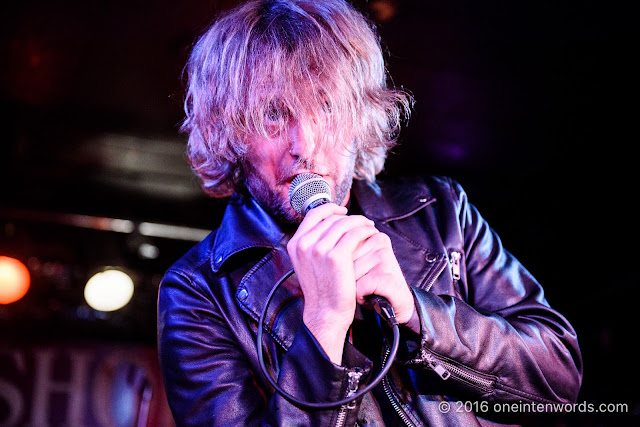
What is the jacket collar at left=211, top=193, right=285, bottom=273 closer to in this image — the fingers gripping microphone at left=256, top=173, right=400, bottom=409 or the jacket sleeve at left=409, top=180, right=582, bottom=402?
the fingers gripping microphone at left=256, top=173, right=400, bottom=409

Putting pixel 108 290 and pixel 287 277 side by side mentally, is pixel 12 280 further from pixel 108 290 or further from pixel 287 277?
pixel 287 277

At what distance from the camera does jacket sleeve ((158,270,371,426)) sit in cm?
123

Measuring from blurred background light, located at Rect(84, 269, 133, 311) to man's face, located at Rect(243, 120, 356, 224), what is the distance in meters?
3.99

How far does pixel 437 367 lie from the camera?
1288mm

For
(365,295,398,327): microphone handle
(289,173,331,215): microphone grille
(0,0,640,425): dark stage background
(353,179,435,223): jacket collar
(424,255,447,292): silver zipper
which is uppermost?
(289,173,331,215): microphone grille

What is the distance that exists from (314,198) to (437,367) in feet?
1.52

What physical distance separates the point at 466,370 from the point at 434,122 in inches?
129

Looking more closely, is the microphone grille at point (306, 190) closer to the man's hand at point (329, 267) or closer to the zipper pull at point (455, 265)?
the man's hand at point (329, 267)

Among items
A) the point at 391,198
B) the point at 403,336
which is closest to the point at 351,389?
the point at 403,336

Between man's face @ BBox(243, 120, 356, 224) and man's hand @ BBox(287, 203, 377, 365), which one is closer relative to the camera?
man's hand @ BBox(287, 203, 377, 365)

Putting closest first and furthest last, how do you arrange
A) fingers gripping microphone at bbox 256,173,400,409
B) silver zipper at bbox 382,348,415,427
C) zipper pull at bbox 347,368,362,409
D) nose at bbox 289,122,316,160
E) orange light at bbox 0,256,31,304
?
fingers gripping microphone at bbox 256,173,400,409
zipper pull at bbox 347,368,362,409
silver zipper at bbox 382,348,415,427
nose at bbox 289,122,316,160
orange light at bbox 0,256,31,304

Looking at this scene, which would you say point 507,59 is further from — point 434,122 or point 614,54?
point 434,122

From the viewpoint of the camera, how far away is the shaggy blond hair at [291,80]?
1.58m

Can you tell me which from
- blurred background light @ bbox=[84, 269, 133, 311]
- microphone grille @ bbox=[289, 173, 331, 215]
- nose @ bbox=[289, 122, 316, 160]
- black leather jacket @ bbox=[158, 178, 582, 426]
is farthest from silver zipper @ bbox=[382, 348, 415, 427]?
blurred background light @ bbox=[84, 269, 133, 311]
